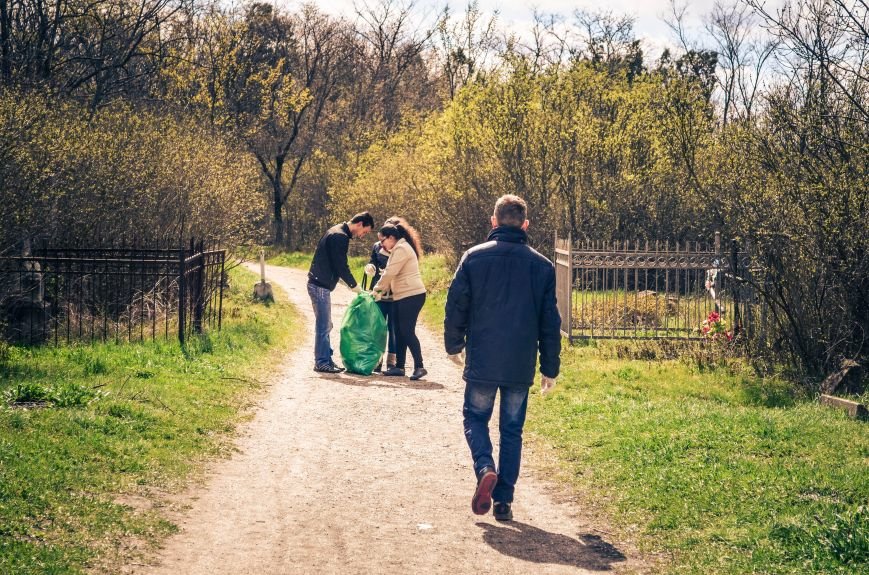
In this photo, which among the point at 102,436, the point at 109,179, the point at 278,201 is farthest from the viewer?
the point at 278,201

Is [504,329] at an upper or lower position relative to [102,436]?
upper

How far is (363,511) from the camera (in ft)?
22.1

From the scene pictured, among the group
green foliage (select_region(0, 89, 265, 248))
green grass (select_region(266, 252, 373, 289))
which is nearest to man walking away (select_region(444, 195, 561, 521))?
green foliage (select_region(0, 89, 265, 248))

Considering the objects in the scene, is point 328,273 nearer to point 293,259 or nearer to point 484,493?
point 484,493

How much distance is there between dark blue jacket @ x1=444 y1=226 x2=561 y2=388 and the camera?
6562 mm

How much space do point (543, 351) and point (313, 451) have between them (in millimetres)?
2875

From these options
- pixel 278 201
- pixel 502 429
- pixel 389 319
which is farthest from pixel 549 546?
pixel 278 201

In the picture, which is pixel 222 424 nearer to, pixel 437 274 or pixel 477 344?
pixel 477 344

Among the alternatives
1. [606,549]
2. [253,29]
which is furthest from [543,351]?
[253,29]

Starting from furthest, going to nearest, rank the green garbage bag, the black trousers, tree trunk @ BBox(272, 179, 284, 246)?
tree trunk @ BBox(272, 179, 284, 246), the green garbage bag, the black trousers

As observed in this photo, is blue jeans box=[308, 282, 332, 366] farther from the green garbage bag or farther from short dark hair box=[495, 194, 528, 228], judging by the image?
short dark hair box=[495, 194, 528, 228]

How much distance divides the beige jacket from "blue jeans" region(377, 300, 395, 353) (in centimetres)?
52

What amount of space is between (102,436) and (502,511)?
3545 millimetres

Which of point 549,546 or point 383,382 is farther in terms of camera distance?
point 383,382
